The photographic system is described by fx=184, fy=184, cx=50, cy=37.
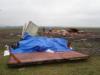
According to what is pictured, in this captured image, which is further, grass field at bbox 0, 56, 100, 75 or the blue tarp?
the blue tarp

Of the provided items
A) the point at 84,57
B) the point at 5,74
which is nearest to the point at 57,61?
the point at 84,57

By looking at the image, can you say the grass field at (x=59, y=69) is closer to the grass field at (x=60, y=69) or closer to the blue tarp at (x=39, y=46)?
the grass field at (x=60, y=69)

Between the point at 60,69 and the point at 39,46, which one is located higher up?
the point at 39,46

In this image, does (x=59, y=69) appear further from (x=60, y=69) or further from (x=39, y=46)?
(x=39, y=46)

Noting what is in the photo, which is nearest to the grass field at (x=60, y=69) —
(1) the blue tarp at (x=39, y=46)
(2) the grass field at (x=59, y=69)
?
(2) the grass field at (x=59, y=69)

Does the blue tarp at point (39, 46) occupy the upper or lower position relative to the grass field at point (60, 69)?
upper

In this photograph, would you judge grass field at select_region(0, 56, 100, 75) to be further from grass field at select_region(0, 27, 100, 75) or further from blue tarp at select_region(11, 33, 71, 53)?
blue tarp at select_region(11, 33, 71, 53)

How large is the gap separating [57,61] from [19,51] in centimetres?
278

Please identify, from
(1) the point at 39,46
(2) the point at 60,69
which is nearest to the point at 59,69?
(2) the point at 60,69

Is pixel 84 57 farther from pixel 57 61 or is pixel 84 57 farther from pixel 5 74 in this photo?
pixel 5 74

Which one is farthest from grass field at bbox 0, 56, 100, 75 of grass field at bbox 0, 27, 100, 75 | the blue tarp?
the blue tarp

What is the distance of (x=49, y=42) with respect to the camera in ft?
37.3

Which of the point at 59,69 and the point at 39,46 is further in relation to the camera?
the point at 39,46

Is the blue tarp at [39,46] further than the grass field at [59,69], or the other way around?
the blue tarp at [39,46]
